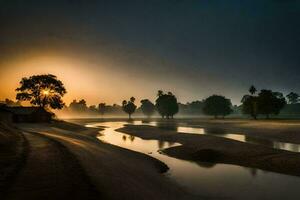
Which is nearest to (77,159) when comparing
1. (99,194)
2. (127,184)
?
(127,184)

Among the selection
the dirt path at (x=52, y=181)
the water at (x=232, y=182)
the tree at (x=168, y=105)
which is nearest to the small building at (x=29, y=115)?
the dirt path at (x=52, y=181)

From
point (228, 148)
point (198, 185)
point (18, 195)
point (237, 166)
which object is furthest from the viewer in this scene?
point (228, 148)

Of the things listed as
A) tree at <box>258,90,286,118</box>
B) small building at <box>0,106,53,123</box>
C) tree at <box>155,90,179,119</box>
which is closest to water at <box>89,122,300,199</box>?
small building at <box>0,106,53,123</box>

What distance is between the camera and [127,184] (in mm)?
15883

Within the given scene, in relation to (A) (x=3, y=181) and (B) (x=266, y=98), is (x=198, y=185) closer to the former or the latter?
(A) (x=3, y=181)

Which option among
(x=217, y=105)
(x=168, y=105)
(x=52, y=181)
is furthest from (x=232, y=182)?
(x=168, y=105)

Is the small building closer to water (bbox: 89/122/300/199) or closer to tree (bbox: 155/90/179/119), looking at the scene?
water (bbox: 89/122/300/199)

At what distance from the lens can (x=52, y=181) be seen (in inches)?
575

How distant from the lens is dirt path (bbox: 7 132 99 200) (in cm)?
1241

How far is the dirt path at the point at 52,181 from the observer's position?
1241cm

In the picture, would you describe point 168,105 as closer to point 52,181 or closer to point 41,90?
point 41,90

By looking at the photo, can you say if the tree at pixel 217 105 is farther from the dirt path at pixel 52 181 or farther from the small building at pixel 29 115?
the dirt path at pixel 52 181

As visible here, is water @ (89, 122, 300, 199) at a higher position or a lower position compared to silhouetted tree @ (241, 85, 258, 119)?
lower

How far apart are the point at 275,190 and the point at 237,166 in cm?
749
